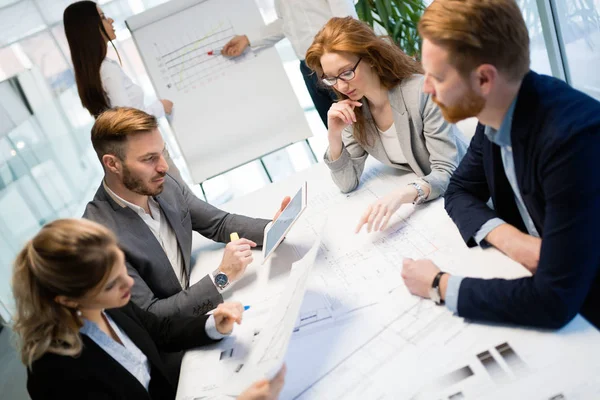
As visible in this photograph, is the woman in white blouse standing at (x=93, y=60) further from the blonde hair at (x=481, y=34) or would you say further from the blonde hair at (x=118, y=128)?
the blonde hair at (x=481, y=34)

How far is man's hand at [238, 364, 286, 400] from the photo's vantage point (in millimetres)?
1095

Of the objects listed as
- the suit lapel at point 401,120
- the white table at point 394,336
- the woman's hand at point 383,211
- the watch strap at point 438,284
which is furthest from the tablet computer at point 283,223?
the watch strap at point 438,284

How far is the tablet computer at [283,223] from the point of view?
1.70 meters

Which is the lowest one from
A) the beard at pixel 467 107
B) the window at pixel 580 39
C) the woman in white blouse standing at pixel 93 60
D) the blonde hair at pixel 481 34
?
the window at pixel 580 39

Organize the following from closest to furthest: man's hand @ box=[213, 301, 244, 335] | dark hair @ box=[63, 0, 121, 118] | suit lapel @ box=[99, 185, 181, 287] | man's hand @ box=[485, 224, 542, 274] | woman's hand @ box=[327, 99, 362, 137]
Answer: man's hand @ box=[485, 224, 542, 274]
man's hand @ box=[213, 301, 244, 335]
suit lapel @ box=[99, 185, 181, 287]
woman's hand @ box=[327, 99, 362, 137]
dark hair @ box=[63, 0, 121, 118]

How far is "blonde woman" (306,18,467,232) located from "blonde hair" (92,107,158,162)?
26.6 inches

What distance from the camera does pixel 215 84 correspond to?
3.59m

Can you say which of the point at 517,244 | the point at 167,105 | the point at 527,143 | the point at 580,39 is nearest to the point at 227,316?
the point at 517,244

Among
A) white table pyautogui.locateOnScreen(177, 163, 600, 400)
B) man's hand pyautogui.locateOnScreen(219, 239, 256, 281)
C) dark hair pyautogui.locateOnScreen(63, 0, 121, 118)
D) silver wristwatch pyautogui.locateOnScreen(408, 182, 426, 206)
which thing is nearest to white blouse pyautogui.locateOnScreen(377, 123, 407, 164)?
white table pyautogui.locateOnScreen(177, 163, 600, 400)

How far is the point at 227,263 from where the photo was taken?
176 centimetres

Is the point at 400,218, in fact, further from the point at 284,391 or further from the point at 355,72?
the point at 284,391

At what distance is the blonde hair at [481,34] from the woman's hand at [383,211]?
0.66 meters

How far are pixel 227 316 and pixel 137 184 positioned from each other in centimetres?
71

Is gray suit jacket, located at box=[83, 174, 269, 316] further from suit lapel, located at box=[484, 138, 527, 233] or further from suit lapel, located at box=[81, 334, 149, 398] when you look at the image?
suit lapel, located at box=[484, 138, 527, 233]
